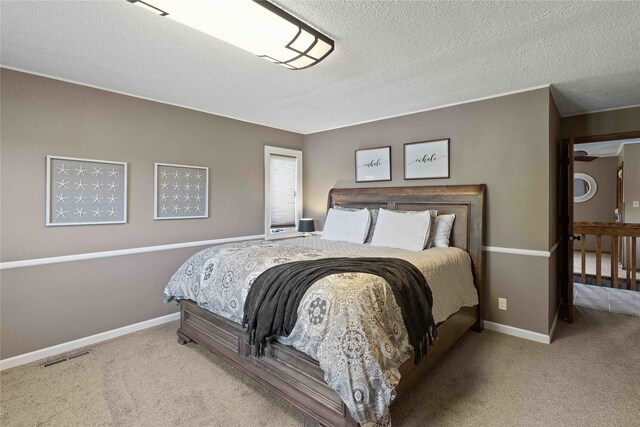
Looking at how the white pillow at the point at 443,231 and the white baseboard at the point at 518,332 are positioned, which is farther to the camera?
the white pillow at the point at 443,231

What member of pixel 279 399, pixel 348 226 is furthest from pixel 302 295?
pixel 348 226

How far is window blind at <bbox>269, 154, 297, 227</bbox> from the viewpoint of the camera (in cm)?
467

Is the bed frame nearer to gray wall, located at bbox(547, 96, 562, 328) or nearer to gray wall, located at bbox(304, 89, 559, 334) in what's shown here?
gray wall, located at bbox(304, 89, 559, 334)

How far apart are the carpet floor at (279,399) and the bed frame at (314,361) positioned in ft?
0.46

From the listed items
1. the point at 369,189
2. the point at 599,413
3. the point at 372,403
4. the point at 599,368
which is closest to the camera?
the point at 372,403

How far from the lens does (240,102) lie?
3441mm

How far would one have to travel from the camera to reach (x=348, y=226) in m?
3.81

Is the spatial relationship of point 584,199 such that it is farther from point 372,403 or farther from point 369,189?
point 372,403

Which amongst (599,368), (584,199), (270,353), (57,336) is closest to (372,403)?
(270,353)

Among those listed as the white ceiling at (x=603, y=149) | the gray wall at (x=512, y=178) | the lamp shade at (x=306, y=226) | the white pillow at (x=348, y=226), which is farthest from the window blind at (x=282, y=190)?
the white ceiling at (x=603, y=149)

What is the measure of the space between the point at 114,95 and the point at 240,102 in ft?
3.96

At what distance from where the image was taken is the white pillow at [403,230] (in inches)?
124

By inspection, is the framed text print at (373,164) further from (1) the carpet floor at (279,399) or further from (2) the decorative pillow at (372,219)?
(1) the carpet floor at (279,399)

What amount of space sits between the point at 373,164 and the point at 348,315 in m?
2.92
